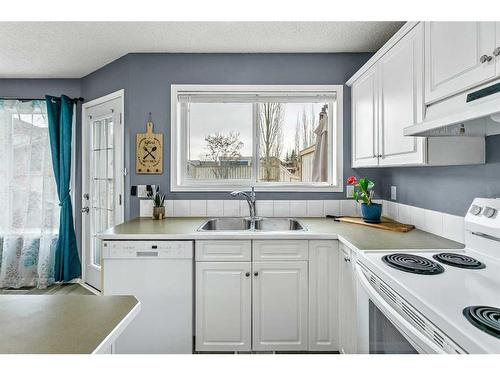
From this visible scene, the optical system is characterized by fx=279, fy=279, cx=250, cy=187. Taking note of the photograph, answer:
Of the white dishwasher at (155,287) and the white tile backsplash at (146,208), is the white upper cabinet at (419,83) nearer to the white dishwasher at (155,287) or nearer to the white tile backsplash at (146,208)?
the white dishwasher at (155,287)

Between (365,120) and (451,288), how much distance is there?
1505 millimetres

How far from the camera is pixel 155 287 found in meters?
1.82

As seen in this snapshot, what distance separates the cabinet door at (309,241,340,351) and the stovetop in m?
0.46

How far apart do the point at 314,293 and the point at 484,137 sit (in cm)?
131

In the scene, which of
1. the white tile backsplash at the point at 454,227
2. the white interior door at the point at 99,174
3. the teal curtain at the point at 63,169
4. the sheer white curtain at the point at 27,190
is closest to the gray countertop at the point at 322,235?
the white tile backsplash at the point at 454,227

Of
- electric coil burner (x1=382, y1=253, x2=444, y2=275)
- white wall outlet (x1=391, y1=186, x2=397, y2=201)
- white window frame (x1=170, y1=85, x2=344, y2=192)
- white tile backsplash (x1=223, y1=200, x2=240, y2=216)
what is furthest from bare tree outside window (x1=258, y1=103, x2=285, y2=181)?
electric coil burner (x1=382, y1=253, x2=444, y2=275)

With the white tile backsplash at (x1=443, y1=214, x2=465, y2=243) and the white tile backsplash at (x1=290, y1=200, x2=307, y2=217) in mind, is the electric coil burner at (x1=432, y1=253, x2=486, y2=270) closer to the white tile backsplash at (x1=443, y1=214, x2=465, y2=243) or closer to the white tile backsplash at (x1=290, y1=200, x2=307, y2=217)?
the white tile backsplash at (x1=443, y1=214, x2=465, y2=243)

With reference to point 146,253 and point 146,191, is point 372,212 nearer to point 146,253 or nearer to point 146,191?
point 146,253

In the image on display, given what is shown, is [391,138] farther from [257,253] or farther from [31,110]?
[31,110]

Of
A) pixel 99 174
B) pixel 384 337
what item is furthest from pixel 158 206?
pixel 384 337

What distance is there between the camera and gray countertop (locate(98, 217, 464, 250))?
155 cm

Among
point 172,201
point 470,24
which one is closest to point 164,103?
point 172,201

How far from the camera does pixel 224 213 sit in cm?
254

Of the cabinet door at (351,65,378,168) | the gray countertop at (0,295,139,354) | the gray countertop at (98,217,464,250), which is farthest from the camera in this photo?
the cabinet door at (351,65,378,168)
